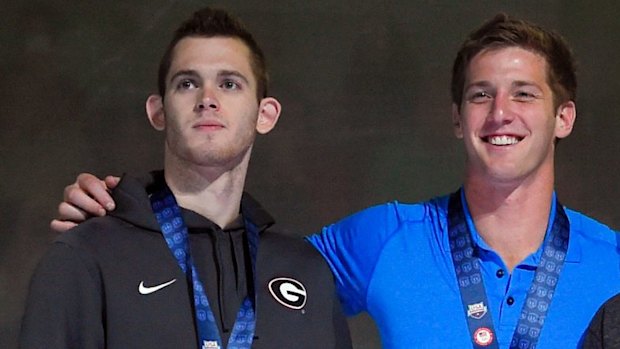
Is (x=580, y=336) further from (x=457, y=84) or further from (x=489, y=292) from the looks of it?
(x=457, y=84)

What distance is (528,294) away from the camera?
8.17 ft

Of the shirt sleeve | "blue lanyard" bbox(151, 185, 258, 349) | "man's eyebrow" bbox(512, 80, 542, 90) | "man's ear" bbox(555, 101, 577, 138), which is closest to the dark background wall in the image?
the shirt sleeve

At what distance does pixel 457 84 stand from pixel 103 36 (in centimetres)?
200

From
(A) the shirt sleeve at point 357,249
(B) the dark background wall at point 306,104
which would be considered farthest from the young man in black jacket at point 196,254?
(B) the dark background wall at point 306,104

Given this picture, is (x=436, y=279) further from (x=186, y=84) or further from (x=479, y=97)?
(x=186, y=84)

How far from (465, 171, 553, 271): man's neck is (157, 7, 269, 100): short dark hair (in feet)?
2.02

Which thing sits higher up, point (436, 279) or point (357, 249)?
point (357, 249)

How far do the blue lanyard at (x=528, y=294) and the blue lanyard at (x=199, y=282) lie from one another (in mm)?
508

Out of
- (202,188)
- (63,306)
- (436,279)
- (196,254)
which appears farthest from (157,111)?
(436,279)

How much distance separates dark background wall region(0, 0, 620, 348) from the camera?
429cm

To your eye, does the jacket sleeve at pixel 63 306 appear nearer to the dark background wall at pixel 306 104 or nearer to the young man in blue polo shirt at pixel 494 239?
→ the young man in blue polo shirt at pixel 494 239

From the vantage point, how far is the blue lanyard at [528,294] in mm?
2455

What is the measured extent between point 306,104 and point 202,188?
6.18ft

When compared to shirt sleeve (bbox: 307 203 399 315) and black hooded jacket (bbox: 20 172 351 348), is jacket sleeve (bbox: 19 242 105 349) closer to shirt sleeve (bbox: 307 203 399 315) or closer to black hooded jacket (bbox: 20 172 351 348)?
black hooded jacket (bbox: 20 172 351 348)
